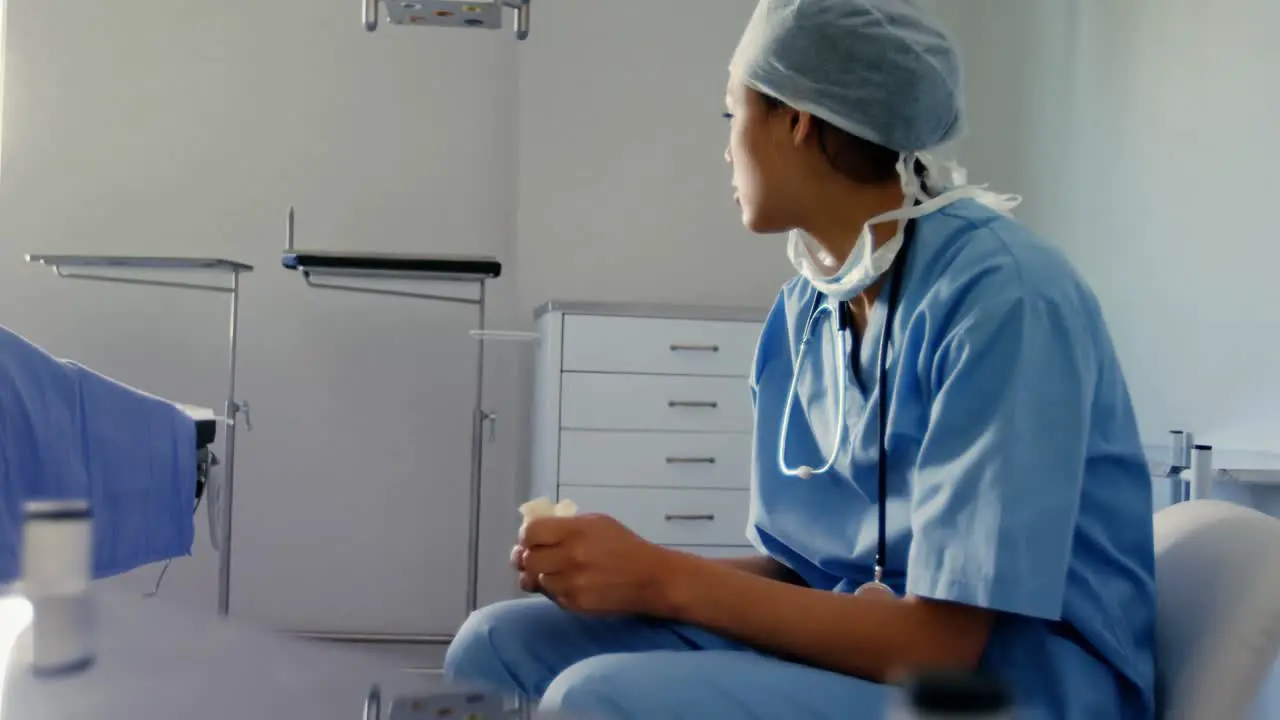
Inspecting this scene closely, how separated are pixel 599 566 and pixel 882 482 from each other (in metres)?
0.27

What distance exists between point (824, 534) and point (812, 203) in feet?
1.10

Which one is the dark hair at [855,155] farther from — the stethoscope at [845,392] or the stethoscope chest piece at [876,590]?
the stethoscope chest piece at [876,590]

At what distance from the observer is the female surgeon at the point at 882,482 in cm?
89

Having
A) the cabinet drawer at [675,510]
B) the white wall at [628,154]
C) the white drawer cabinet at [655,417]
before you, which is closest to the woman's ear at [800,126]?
the white drawer cabinet at [655,417]

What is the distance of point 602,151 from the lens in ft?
11.6

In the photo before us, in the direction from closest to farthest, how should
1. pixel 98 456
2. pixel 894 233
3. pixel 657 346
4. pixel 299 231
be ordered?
1. pixel 894 233
2. pixel 98 456
3. pixel 657 346
4. pixel 299 231

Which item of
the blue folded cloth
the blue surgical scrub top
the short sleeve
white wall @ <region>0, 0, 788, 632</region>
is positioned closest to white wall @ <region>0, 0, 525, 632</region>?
white wall @ <region>0, 0, 788, 632</region>

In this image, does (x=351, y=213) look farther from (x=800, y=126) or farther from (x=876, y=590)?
(x=876, y=590)

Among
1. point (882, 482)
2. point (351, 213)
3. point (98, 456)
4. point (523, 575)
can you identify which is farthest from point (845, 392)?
point (351, 213)

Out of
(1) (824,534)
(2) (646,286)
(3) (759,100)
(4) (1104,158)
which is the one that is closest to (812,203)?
(3) (759,100)

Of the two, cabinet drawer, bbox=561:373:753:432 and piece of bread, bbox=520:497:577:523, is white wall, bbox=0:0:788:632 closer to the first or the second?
cabinet drawer, bbox=561:373:753:432

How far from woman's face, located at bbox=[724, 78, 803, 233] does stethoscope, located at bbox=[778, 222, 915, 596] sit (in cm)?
12

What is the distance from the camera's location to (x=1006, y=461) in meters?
0.88

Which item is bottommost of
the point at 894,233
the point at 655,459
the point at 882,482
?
the point at 655,459
